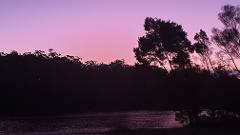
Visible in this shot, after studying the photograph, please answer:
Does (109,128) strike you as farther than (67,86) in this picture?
No

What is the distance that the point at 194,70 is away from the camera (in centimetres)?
5278

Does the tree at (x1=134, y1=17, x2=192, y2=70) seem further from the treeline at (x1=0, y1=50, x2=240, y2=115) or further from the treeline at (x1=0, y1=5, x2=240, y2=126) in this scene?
the treeline at (x1=0, y1=50, x2=240, y2=115)

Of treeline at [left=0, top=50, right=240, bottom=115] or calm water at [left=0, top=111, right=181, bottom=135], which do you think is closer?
calm water at [left=0, top=111, right=181, bottom=135]

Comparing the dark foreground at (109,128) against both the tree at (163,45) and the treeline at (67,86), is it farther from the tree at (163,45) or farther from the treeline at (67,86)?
the treeline at (67,86)

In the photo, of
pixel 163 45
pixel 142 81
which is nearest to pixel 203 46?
pixel 163 45

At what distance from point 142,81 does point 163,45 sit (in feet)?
199

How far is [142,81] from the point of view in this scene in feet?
375

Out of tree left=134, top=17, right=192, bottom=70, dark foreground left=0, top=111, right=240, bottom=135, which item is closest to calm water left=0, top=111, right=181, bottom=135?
dark foreground left=0, top=111, right=240, bottom=135

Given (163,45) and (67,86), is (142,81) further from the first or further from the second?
(163,45)

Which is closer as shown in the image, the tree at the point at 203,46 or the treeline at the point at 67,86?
the tree at the point at 203,46

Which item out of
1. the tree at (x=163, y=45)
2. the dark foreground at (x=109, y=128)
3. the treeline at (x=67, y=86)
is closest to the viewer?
the dark foreground at (x=109, y=128)

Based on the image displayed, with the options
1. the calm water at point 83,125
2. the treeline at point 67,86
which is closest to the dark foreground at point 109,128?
the calm water at point 83,125

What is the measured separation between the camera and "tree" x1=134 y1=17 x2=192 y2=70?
5388 cm

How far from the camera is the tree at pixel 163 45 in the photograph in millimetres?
53875
